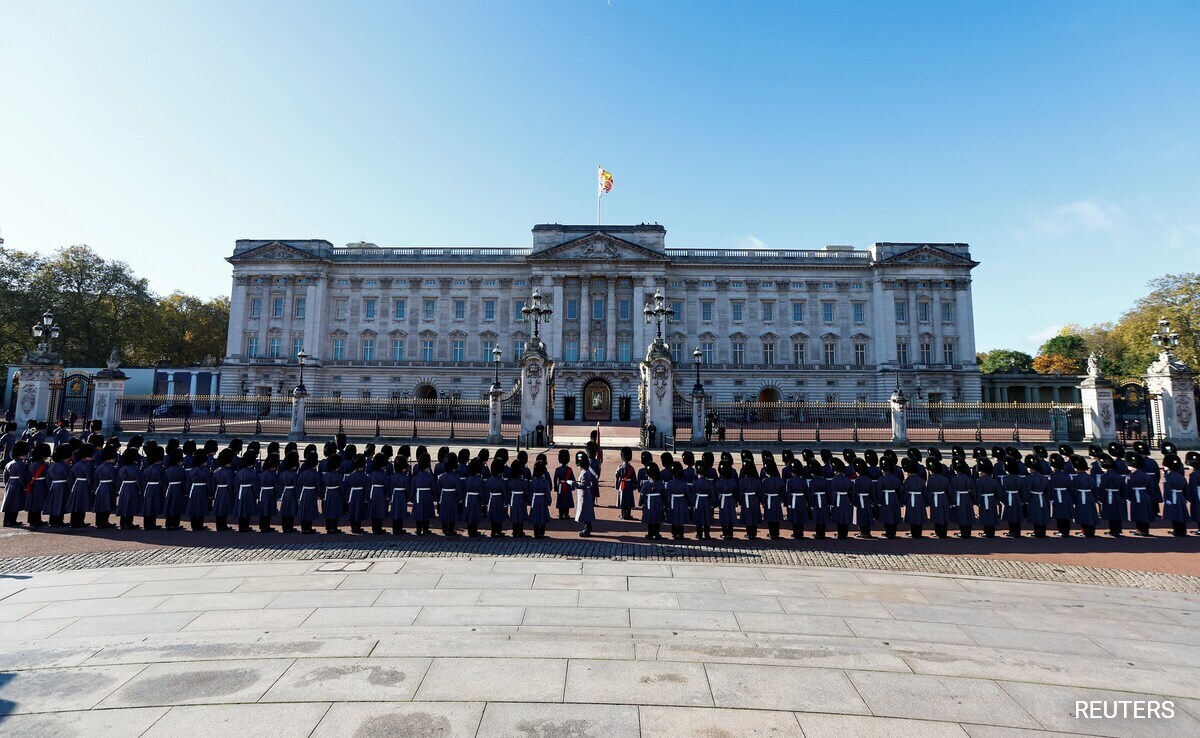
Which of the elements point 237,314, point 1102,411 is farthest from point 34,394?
point 1102,411

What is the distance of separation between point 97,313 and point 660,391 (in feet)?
193

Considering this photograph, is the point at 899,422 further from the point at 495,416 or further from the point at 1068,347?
the point at 1068,347

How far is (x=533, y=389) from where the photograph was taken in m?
25.2

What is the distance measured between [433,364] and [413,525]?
43240 millimetres

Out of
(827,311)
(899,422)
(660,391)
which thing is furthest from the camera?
(827,311)

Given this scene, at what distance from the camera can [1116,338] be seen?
193 feet

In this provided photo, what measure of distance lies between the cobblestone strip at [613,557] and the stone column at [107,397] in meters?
21.9

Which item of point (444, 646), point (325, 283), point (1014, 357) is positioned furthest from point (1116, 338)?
point (325, 283)

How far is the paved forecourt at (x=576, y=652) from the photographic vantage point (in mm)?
4250

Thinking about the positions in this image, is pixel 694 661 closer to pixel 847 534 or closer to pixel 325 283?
pixel 847 534

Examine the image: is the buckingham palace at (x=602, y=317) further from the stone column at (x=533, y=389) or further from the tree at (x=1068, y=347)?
the tree at (x=1068, y=347)

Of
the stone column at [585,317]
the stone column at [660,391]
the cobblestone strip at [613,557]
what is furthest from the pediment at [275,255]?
the cobblestone strip at [613,557]

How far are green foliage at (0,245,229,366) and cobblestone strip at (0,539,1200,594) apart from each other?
57.6m

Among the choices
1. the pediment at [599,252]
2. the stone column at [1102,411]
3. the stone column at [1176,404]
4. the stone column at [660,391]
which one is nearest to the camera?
the stone column at [1176,404]
